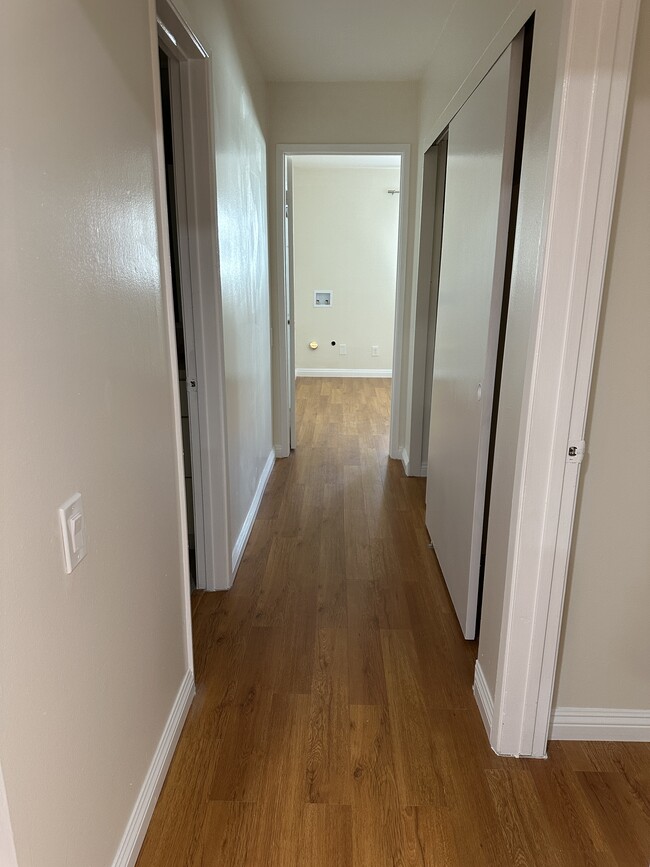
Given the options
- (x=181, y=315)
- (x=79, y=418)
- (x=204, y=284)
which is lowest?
(x=79, y=418)

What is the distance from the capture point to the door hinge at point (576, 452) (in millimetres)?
1430

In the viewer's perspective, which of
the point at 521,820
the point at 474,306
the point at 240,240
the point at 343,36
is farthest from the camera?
the point at 343,36

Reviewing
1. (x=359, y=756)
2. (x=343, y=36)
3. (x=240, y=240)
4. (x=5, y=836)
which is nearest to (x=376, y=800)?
(x=359, y=756)

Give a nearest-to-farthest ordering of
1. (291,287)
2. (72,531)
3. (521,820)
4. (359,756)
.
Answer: (72,531) < (521,820) < (359,756) < (291,287)

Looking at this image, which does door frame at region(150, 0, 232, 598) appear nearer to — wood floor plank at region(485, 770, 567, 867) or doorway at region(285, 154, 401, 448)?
wood floor plank at region(485, 770, 567, 867)

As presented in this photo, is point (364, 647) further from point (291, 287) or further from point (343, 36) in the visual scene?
point (343, 36)

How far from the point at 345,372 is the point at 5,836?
6792 mm

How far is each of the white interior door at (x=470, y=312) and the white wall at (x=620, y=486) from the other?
0.48 m

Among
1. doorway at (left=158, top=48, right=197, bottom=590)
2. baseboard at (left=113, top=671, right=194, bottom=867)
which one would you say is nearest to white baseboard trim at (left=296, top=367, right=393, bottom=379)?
doorway at (left=158, top=48, right=197, bottom=590)

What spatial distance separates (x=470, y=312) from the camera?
6.99 ft

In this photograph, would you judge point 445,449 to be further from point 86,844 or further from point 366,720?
point 86,844

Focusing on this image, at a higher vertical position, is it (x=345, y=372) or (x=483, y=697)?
(x=345, y=372)

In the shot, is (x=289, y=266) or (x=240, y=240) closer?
(x=240, y=240)

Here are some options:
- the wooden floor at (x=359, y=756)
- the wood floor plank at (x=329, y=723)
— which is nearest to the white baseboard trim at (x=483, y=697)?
the wooden floor at (x=359, y=756)
